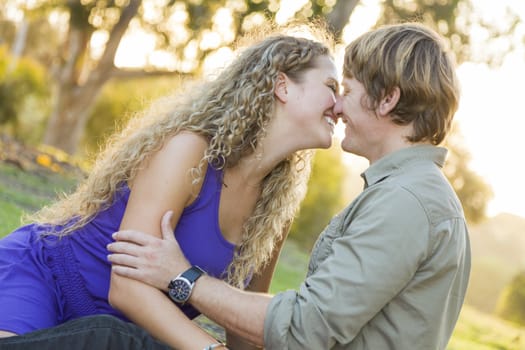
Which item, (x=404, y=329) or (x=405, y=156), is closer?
(x=404, y=329)

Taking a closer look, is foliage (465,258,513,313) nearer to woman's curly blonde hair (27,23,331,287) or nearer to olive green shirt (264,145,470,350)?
woman's curly blonde hair (27,23,331,287)

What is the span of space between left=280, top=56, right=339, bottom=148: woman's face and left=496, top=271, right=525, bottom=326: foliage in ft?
47.1

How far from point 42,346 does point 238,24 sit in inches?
420

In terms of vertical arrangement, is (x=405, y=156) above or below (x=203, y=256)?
above

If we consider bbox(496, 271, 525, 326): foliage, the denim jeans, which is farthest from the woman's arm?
bbox(496, 271, 525, 326): foliage

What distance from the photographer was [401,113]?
114 inches

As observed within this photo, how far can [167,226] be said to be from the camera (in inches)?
120

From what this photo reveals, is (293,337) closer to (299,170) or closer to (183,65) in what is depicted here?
(299,170)

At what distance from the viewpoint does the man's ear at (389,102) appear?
9.42 feet

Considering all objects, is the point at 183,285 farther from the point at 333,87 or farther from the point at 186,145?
the point at 333,87

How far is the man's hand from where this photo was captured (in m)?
2.94

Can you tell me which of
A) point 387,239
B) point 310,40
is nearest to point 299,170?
point 310,40

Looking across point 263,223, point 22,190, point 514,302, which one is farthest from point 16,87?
point 263,223

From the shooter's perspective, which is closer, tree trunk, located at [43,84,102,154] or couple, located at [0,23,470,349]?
couple, located at [0,23,470,349]
